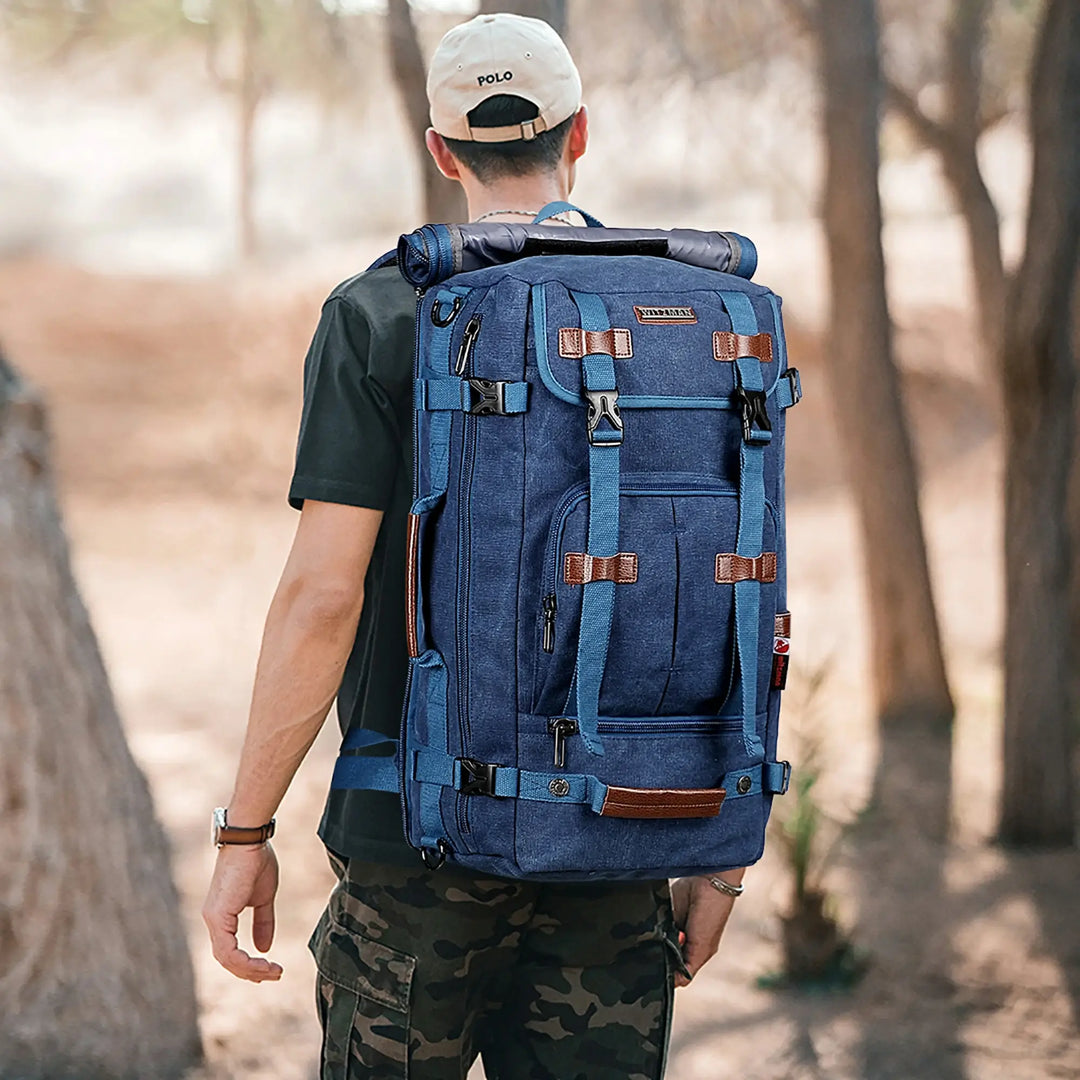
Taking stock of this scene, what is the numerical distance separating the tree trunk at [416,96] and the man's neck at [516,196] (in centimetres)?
268

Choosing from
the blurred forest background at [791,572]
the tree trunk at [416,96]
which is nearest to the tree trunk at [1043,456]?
the blurred forest background at [791,572]

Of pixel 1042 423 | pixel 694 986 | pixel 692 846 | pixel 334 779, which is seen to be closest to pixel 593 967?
pixel 692 846

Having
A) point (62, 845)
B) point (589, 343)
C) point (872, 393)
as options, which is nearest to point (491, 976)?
point (589, 343)

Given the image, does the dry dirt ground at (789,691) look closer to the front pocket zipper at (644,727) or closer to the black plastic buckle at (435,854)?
the black plastic buckle at (435,854)

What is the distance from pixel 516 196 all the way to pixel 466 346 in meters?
0.26

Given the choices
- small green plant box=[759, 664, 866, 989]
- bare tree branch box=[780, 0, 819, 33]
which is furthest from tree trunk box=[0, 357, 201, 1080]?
bare tree branch box=[780, 0, 819, 33]

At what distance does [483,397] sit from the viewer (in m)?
1.33

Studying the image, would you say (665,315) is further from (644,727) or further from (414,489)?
(644,727)

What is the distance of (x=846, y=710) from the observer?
6.98 m

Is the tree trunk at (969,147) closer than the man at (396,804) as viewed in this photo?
No

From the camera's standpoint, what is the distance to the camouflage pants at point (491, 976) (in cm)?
147

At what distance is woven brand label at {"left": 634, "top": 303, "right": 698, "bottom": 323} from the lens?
138 cm

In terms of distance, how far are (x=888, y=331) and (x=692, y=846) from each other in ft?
→ 16.8

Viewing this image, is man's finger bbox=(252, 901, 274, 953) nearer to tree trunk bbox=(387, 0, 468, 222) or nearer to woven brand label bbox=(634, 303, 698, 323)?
woven brand label bbox=(634, 303, 698, 323)
